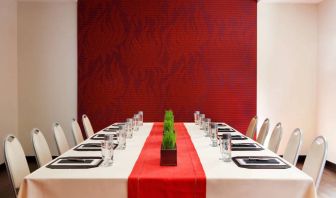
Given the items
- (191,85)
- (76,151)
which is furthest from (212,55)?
(76,151)

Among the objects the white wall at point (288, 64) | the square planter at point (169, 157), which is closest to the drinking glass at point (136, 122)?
the square planter at point (169, 157)

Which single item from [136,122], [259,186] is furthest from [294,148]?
[136,122]

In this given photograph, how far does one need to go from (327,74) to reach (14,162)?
5610 mm

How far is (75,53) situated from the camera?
286 inches

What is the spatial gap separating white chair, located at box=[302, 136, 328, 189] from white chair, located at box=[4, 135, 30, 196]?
2.29m

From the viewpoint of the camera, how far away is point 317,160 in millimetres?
2844

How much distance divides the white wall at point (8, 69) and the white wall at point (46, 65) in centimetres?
16

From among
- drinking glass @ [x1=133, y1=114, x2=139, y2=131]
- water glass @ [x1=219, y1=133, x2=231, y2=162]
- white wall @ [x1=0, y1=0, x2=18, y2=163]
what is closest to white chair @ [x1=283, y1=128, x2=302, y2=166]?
water glass @ [x1=219, y1=133, x2=231, y2=162]

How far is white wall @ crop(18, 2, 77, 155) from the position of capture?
284 inches

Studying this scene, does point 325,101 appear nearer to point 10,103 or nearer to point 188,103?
point 188,103

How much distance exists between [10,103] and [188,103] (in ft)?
10.8

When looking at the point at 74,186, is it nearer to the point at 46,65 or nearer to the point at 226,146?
the point at 226,146

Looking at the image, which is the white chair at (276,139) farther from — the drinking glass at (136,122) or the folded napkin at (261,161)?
the drinking glass at (136,122)

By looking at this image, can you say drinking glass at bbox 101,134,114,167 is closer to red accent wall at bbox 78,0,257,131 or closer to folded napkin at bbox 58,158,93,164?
folded napkin at bbox 58,158,93,164
